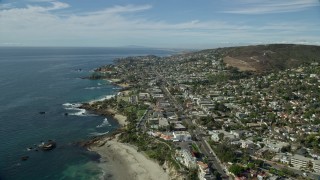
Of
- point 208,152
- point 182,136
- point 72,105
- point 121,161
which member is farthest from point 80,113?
point 208,152

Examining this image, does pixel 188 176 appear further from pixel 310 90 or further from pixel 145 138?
pixel 310 90

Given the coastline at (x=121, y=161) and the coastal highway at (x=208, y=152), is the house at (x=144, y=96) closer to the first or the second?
the coastal highway at (x=208, y=152)

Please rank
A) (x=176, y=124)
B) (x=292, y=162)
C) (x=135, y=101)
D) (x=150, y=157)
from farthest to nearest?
(x=135, y=101) < (x=176, y=124) < (x=150, y=157) < (x=292, y=162)

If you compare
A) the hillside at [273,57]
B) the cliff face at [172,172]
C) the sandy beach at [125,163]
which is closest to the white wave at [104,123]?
the sandy beach at [125,163]

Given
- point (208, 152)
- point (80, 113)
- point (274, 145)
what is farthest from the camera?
point (80, 113)

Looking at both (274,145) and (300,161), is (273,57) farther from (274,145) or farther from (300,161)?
(300,161)

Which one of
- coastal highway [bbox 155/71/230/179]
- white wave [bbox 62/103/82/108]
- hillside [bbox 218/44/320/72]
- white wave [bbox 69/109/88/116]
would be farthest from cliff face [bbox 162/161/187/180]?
hillside [bbox 218/44/320/72]

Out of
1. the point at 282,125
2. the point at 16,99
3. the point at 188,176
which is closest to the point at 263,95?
the point at 282,125
